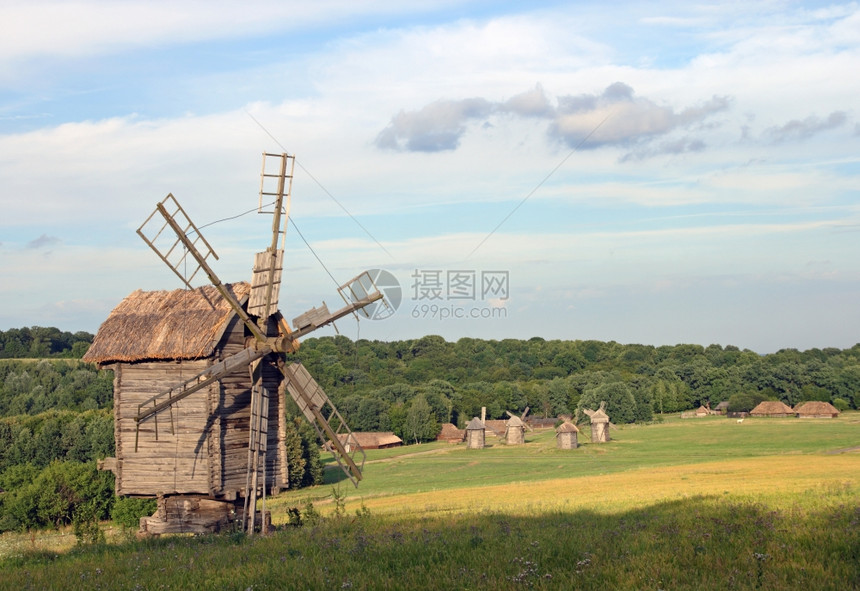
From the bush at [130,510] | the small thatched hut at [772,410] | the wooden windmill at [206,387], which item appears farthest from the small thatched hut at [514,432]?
the wooden windmill at [206,387]

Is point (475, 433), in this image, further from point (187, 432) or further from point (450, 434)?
point (187, 432)

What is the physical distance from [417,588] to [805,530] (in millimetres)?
5920

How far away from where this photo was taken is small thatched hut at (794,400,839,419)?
375 feet

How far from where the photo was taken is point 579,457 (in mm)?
76562

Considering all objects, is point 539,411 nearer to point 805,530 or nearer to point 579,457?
point 579,457

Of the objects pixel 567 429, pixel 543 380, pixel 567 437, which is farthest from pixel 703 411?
pixel 567 437

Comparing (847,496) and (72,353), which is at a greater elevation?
(72,353)

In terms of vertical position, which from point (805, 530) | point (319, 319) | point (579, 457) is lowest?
point (579, 457)

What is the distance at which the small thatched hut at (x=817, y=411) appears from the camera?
375 feet

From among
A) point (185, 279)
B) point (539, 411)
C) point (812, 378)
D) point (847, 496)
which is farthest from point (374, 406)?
point (847, 496)

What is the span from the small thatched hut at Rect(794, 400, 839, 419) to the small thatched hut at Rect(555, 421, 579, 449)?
1858 inches

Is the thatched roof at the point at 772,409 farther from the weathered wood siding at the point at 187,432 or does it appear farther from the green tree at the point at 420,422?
the weathered wood siding at the point at 187,432

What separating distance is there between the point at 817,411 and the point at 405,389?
196ft

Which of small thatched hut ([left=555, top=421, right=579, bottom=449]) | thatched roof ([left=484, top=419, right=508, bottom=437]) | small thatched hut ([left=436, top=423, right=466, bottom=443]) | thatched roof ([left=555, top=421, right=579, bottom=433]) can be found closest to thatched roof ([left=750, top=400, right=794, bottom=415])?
thatched roof ([left=484, top=419, right=508, bottom=437])
